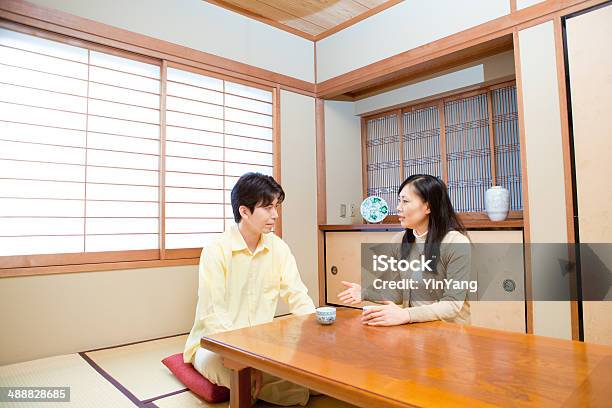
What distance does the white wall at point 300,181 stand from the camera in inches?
150

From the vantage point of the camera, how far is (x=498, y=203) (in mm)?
3000

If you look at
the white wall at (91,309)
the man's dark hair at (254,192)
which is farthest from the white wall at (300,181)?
the man's dark hair at (254,192)

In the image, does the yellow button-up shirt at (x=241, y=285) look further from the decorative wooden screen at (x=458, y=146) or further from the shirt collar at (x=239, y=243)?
the decorative wooden screen at (x=458, y=146)

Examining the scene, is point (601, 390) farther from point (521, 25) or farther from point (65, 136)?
point (65, 136)

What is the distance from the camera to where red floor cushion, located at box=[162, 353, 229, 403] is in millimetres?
1835

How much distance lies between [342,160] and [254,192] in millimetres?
2256

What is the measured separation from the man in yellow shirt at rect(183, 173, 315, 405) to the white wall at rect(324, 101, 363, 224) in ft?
6.27

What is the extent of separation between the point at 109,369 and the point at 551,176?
9.51ft

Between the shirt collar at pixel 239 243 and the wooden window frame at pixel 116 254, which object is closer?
the shirt collar at pixel 239 243

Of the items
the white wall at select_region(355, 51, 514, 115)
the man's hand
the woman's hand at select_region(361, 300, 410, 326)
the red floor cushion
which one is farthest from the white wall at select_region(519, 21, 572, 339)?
the red floor cushion

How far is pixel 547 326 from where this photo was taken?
2.55m

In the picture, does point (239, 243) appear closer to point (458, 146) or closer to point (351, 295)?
point (351, 295)

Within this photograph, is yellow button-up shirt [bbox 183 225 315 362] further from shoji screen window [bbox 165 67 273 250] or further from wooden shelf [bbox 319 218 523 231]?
wooden shelf [bbox 319 218 523 231]

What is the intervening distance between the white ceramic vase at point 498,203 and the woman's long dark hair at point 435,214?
1158mm
